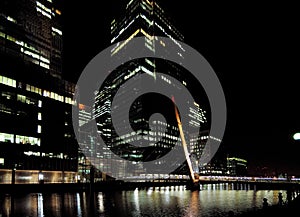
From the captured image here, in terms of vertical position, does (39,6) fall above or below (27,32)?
above

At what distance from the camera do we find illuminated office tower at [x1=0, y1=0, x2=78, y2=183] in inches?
3368

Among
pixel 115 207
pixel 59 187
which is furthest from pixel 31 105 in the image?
pixel 115 207

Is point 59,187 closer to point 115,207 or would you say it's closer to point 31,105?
point 31,105

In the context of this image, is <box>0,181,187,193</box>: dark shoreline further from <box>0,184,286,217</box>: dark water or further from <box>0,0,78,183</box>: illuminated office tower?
<box>0,0,78,183</box>: illuminated office tower

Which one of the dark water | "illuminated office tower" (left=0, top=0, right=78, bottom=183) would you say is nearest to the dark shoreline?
the dark water

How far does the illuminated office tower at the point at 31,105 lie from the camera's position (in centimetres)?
8556

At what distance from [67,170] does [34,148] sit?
578 inches

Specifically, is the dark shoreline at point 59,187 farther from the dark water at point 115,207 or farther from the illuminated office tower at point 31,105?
the illuminated office tower at point 31,105

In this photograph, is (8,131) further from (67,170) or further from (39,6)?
(39,6)

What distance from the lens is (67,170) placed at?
101 m

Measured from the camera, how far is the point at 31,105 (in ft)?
306

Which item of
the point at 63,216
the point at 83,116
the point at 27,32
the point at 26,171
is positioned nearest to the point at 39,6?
the point at 27,32

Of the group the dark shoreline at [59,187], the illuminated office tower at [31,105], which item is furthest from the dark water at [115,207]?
the illuminated office tower at [31,105]

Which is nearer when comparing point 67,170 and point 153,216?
point 153,216
